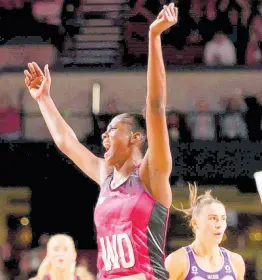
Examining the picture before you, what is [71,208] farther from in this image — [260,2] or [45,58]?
[260,2]

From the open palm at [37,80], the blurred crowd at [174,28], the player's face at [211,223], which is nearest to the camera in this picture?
the open palm at [37,80]

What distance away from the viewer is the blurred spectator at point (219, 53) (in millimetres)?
13578

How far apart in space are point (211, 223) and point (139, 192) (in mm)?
1797

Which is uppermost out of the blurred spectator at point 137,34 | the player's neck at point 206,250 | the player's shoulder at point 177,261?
the blurred spectator at point 137,34

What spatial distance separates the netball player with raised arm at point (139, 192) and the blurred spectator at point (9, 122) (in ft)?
26.9

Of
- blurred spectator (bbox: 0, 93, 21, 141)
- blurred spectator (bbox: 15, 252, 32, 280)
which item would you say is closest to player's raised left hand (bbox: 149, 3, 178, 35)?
blurred spectator (bbox: 15, 252, 32, 280)

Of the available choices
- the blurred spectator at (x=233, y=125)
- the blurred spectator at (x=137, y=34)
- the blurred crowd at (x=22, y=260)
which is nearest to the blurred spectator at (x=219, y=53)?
the blurred spectator at (x=137, y=34)

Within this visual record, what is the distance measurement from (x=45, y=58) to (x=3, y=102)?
128 cm

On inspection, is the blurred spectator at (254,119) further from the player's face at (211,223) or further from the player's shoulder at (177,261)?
the player's shoulder at (177,261)

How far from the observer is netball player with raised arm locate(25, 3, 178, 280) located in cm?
469

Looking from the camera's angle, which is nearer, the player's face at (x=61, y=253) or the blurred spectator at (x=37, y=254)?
the player's face at (x=61, y=253)

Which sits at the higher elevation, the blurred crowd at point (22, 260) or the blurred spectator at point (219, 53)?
the blurred spectator at point (219, 53)

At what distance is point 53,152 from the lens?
13328mm

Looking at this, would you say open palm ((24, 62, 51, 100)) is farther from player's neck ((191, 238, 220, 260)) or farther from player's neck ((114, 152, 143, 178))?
player's neck ((191, 238, 220, 260))
